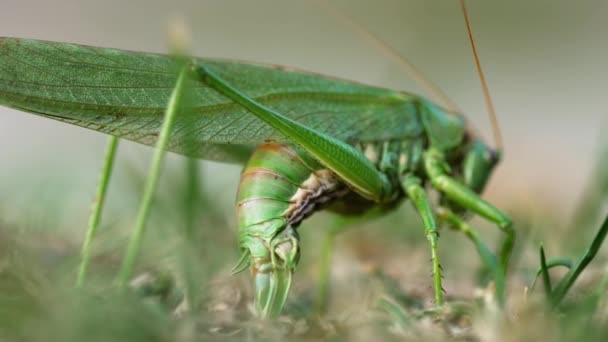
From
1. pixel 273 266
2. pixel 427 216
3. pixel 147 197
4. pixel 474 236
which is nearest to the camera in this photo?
pixel 147 197

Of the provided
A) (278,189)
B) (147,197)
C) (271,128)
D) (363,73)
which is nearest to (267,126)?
(271,128)

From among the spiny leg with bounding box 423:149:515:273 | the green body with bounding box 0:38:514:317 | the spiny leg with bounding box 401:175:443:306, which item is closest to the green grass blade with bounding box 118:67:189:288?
the green body with bounding box 0:38:514:317

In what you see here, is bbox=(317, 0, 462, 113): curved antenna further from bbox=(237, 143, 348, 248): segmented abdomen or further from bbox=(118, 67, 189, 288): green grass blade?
bbox=(118, 67, 189, 288): green grass blade

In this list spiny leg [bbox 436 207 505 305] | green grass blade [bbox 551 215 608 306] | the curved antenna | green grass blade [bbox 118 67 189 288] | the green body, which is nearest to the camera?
green grass blade [bbox 118 67 189 288]

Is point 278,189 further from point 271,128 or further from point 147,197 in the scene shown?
point 147,197

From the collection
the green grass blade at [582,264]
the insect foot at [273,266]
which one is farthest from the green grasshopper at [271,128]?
the green grass blade at [582,264]

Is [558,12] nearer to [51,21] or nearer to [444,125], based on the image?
[51,21]
